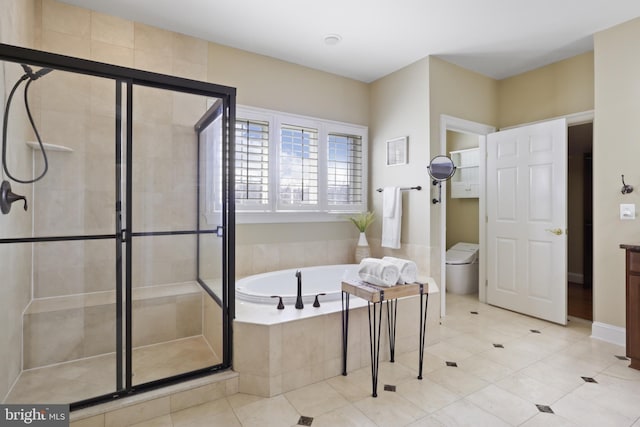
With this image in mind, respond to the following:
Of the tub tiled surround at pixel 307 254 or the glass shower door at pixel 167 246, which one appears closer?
the glass shower door at pixel 167 246

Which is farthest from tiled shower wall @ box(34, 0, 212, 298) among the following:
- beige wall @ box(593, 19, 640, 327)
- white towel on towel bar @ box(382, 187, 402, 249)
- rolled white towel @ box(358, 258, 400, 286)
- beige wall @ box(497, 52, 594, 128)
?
beige wall @ box(497, 52, 594, 128)

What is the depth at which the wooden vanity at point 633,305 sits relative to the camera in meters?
2.40

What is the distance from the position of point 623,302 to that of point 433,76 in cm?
275

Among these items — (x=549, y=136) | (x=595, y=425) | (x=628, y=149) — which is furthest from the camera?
(x=549, y=136)

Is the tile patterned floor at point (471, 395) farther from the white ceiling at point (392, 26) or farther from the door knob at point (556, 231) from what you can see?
the white ceiling at point (392, 26)

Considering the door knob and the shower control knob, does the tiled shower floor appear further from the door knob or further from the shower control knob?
the door knob

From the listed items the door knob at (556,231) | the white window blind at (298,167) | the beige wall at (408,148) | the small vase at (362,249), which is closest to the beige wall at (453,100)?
the beige wall at (408,148)

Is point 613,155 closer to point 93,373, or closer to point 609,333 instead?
point 609,333

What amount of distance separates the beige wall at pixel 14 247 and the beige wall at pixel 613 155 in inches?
173

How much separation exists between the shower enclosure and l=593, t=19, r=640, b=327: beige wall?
3272mm

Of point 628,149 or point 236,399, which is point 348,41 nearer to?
point 628,149

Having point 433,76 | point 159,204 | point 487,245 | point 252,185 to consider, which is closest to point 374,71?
point 433,76

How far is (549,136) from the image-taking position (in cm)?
340

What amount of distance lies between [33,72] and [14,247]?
99 cm
